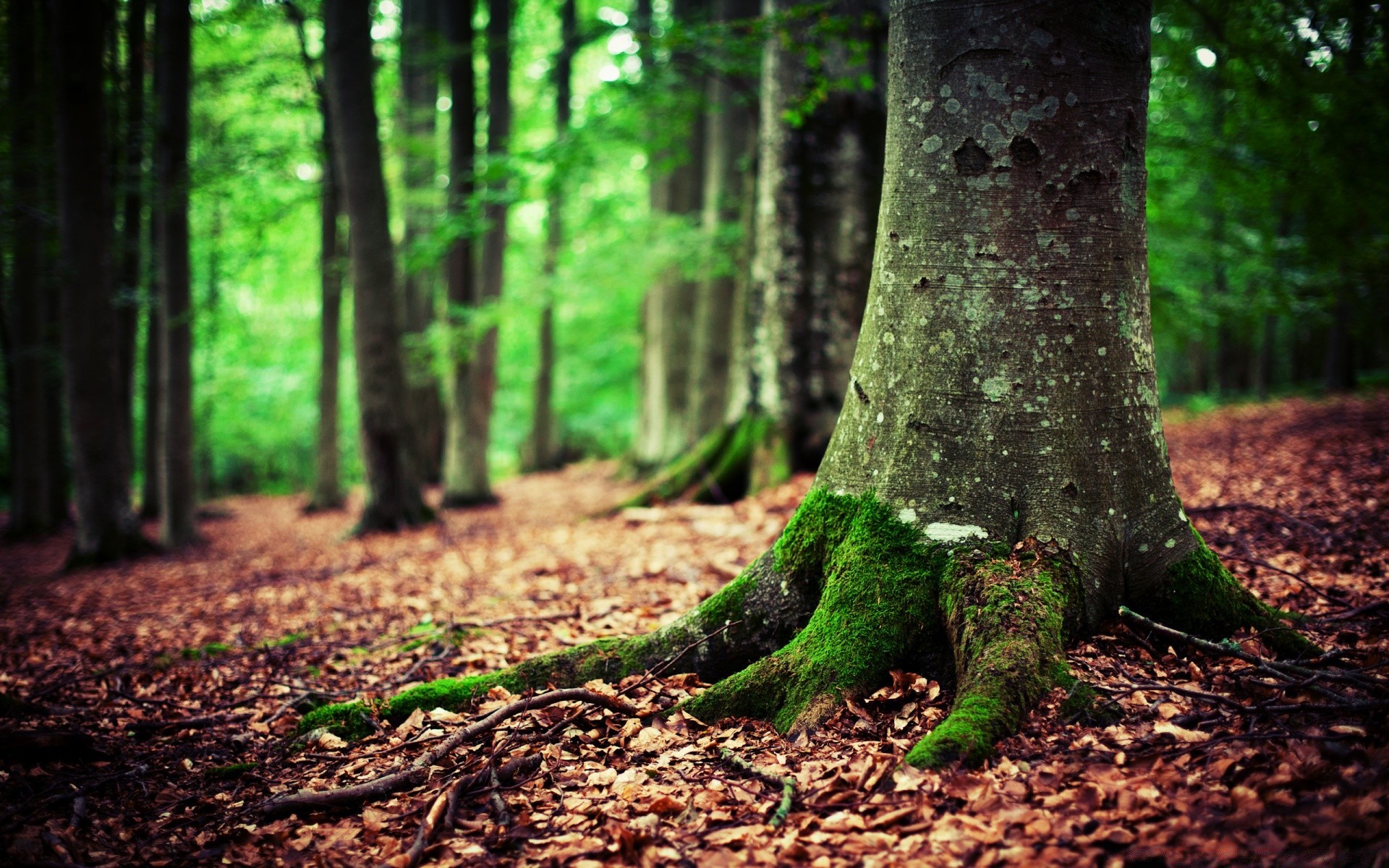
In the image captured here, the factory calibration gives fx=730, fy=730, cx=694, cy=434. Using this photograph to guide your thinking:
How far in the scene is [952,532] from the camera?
2.80 meters

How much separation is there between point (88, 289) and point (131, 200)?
4786 mm

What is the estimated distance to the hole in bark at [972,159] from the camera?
2.73m

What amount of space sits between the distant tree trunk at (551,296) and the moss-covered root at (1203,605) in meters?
9.93

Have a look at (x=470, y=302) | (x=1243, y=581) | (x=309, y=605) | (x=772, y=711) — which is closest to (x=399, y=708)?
(x=772, y=711)

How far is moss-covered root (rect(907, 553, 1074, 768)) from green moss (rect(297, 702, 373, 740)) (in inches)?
92.3

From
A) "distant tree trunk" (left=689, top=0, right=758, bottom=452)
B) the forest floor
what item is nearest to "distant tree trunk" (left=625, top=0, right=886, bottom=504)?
the forest floor

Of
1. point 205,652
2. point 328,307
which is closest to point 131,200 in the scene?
point 328,307

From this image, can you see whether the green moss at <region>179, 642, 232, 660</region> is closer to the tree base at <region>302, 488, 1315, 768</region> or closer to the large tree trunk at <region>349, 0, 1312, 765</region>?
the tree base at <region>302, 488, 1315, 768</region>

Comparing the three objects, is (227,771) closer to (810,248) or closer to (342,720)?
(342,720)

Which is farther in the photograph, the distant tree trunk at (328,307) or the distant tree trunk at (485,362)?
the distant tree trunk at (485,362)

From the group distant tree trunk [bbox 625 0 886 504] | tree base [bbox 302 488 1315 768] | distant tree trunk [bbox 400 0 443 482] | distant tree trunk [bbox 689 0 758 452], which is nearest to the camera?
tree base [bbox 302 488 1315 768]

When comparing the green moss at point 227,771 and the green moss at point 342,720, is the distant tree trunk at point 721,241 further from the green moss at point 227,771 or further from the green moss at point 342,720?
the green moss at point 227,771

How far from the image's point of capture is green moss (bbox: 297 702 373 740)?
3.21 meters

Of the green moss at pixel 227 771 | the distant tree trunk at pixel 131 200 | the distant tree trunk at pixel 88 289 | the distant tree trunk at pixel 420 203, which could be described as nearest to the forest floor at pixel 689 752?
the green moss at pixel 227 771
